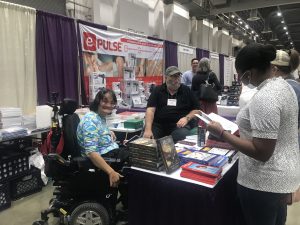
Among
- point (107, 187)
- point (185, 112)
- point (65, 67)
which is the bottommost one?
point (107, 187)

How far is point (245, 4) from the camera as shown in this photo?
7.24 meters

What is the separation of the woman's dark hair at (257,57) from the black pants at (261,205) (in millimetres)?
533

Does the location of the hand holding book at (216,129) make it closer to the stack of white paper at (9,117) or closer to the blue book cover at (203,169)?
the blue book cover at (203,169)

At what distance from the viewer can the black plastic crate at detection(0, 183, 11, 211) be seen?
2.60 m

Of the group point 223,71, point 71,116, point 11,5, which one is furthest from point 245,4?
point 71,116

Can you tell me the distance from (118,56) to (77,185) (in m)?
3.55

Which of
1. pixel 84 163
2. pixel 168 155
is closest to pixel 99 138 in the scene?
pixel 84 163

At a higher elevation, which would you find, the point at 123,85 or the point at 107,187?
the point at 123,85

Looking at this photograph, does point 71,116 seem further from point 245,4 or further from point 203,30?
point 203,30

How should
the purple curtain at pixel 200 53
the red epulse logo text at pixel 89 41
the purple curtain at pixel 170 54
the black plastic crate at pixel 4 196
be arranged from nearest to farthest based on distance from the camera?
the black plastic crate at pixel 4 196 → the red epulse logo text at pixel 89 41 → the purple curtain at pixel 170 54 → the purple curtain at pixel 200 53

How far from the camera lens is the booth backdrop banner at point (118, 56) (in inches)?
173

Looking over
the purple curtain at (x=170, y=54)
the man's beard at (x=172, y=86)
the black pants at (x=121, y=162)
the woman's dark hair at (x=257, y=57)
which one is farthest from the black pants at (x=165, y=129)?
the purple curtain at (x=170, y=54)

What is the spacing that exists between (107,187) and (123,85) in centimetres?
332

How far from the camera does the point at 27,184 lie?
A: 2926 millimetres
